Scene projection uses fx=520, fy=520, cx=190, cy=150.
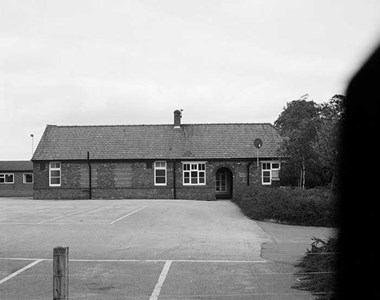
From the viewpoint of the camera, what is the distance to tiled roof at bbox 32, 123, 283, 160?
4253 centimetres

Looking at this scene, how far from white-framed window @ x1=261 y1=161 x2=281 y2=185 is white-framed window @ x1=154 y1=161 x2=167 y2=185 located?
311 inches

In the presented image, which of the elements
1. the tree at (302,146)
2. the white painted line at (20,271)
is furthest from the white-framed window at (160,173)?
the white painted line at (20,271)

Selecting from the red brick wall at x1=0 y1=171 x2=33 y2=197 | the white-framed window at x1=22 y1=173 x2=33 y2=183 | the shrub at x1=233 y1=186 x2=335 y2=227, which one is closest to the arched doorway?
the shrub at x1=233 y1=186 x2=335 y2=227

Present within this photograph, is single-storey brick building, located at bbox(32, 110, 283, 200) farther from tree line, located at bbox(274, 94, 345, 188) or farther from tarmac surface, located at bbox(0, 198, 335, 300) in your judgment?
tarmac surface, located at bbox(0, 198, 335, 300)

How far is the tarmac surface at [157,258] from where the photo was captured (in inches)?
342

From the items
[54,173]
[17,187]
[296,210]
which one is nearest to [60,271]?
[296,210]

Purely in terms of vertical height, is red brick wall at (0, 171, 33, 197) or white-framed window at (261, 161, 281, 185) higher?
white-framed window at (261, 161, 281, 185)

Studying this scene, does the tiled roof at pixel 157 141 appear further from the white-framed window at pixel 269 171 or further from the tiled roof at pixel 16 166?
the tiled roof at pixel 16 166

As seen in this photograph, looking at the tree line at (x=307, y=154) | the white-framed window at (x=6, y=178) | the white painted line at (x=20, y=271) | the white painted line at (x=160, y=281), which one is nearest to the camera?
the white painted line at (x=160, y=281)

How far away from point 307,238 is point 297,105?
4802cm

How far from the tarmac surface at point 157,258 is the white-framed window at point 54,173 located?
22.0 metres

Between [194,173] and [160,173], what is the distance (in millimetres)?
2771

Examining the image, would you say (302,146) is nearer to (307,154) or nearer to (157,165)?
(307,154)

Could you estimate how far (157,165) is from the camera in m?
42.4
